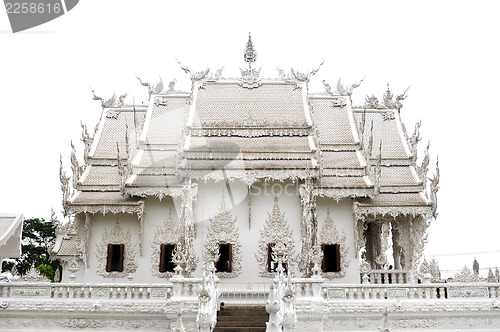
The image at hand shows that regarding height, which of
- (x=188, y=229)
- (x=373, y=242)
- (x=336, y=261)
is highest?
(x=373, y=242)

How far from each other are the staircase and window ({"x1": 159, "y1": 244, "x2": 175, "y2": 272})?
149 inches

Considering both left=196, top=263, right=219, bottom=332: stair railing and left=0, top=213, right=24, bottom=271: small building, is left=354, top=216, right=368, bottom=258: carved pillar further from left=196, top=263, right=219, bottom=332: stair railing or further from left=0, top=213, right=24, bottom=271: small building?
left=0, top=213, right=24, bottom=271: small building

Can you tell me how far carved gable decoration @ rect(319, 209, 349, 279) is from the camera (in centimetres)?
1368

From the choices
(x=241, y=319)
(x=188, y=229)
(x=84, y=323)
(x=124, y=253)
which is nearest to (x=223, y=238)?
(x=188, y=229)

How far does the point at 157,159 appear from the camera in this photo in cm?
1452

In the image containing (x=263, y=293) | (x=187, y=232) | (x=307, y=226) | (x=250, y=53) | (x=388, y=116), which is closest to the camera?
(x=263, y=293)

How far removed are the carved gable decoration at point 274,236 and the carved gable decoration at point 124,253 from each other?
3.35m

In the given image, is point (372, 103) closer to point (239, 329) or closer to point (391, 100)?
point (391, 100)

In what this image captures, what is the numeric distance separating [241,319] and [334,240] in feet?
15.6

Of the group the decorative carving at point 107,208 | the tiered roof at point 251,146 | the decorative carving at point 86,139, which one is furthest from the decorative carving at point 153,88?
the decorative carving at point 107,208

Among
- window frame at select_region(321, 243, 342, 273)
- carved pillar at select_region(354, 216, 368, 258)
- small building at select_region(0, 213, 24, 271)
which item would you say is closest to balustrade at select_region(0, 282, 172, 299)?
small building at select_region(0, 213, 24, 271)

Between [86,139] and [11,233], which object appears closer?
[11,233]

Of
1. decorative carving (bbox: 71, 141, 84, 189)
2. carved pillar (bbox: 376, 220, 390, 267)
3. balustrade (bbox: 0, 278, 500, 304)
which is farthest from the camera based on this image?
carved pillar (bbox: 376, 220, 390, 267)

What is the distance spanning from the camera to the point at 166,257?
1395 centimetres
